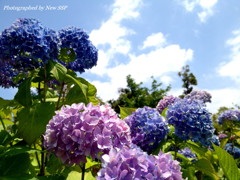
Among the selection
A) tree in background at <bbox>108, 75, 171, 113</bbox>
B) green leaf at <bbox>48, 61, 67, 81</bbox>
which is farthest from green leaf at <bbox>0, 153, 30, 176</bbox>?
tree in background at <bbox>108, 75, 171, 113</bbox>

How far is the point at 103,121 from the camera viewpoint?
2.07 meters

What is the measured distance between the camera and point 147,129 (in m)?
2.86

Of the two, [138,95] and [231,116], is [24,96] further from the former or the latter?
[138,95]

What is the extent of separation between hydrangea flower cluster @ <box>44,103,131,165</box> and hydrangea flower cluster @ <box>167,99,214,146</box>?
3.42 ft

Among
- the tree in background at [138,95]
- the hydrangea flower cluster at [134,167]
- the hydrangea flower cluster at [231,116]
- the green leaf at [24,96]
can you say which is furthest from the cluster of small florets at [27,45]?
the tree in background at [138,95]

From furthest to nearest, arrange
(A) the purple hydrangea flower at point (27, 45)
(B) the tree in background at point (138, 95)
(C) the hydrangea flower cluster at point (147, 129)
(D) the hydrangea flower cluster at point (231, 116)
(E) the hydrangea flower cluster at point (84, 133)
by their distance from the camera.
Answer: (B) the tree in background at point (138, 95) < (D) the hydrangea flower cluster at point (231, 116) < (C) the hydrangea flower cluster at point (147, 129) < (A) the purple hydrangea flower at point (27, 45) < (E) the hydrangea flower cluster at point (84, 133)

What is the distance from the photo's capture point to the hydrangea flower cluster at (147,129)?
2857 millimetres

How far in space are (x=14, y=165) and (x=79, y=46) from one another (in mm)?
1474

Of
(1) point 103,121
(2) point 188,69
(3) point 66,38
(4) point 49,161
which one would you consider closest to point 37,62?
(3) point 66,38

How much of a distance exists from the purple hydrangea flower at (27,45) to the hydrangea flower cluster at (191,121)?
1.23 metres

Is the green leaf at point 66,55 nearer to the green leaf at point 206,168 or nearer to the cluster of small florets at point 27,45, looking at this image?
the cluster of small florets at point 27,45

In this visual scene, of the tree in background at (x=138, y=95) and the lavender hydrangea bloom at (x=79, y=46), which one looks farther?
the tree in background at (x=138, y=95)

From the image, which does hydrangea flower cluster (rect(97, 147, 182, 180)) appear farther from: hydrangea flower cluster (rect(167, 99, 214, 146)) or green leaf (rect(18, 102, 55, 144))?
hydrangea flower cluster (rect(167, 99, 214, 146))

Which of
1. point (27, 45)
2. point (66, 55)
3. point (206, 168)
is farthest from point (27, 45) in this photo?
point (206, 168)
